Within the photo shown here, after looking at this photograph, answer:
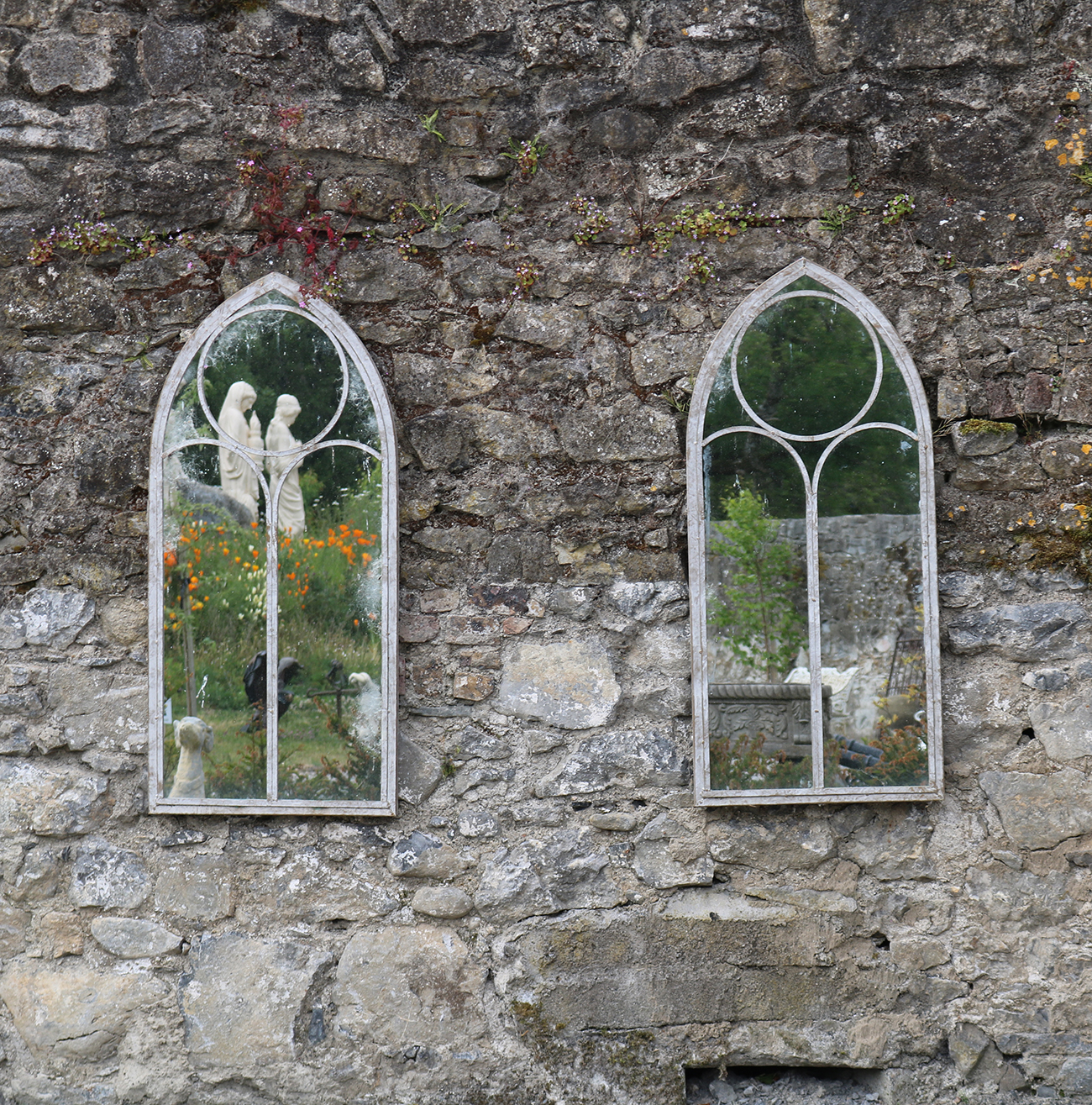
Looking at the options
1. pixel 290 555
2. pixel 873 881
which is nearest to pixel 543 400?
pixel 290 555

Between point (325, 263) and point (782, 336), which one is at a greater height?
point (325, 263)

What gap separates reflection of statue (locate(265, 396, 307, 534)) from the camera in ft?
9.73

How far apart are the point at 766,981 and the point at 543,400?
1975mm

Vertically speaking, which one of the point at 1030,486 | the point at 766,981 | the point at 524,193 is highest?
the point at 524,193

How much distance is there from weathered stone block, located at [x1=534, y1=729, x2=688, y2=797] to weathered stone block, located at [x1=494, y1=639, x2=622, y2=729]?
0.11 meters

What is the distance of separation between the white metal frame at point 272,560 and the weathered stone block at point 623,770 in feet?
1.81

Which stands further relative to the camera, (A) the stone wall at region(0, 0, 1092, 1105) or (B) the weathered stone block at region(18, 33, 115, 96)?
(B) the weathered stone block at region(18, 33, 115, 96)

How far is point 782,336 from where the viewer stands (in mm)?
2992

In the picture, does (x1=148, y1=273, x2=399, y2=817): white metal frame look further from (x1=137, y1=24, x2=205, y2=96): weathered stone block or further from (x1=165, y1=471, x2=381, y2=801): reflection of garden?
(x1=137, y1=24, x2=205, y2=96): weathered stone block

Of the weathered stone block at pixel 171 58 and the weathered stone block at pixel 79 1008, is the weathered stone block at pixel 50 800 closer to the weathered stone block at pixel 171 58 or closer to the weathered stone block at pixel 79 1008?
the weathered stone block at pixel 79 1008

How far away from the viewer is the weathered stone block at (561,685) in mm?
2998

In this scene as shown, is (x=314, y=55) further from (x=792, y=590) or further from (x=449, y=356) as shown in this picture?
(x=792, y=590)

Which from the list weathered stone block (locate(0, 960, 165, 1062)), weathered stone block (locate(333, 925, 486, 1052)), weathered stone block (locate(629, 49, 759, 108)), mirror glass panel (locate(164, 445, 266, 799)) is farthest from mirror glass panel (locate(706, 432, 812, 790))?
weathered stone block (locate(0, 960, 165, 1062))

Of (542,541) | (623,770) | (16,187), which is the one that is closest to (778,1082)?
(623,770)
